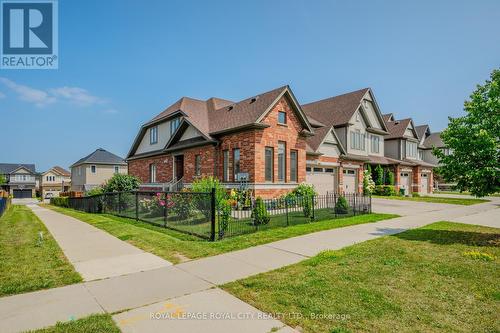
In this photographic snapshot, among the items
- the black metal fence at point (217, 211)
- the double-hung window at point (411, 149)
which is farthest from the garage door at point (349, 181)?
the double-hung window at point (411, 149)

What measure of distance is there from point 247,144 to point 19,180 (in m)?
76.8

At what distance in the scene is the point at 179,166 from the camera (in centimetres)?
2436

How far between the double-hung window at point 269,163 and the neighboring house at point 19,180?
7617cm

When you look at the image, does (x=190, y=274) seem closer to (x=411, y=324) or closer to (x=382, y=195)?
(x=411, y=324)

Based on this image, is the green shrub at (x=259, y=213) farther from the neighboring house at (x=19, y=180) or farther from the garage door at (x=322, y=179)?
the neighboring house at (x=19, y=180)

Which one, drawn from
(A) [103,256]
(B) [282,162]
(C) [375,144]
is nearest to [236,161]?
(B) [282,162]

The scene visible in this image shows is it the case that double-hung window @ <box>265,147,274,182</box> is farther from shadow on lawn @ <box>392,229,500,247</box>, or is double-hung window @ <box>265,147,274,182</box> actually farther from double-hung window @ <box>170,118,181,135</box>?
double-hung window @ <box>170,118,181,135</box>

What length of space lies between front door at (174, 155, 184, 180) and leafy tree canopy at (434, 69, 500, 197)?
61.4 ft

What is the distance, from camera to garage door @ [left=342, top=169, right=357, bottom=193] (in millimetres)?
24987

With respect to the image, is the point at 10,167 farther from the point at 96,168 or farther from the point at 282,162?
the point at 282,162

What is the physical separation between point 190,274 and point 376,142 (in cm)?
2907

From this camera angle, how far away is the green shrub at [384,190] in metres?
28.7

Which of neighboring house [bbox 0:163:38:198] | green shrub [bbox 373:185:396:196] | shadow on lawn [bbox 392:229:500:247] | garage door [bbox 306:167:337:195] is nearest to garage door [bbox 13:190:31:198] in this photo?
neighboring house [bbox 0:163:38:198]

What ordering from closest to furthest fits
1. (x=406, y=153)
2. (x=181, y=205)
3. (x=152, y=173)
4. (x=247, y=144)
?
(x=181, y=205) → (x=247, y=144) → (x=152, y=173) → (x=406, y=153)
